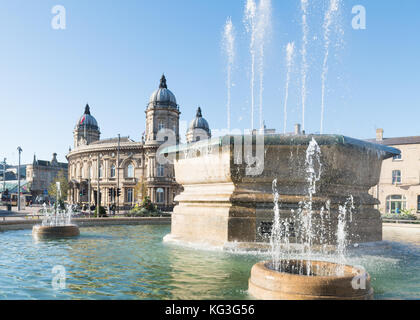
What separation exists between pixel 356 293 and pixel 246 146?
5.63 m

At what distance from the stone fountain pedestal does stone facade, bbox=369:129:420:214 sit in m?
34.7

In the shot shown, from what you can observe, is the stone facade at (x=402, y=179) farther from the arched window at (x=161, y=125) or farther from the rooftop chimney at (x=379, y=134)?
the arched window at (x=161, y=125)

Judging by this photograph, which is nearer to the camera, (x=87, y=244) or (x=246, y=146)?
(x=246, y=146)

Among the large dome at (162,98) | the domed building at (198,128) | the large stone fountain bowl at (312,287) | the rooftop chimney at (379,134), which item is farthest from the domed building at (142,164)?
the large stone fountain bowl at (312,287)

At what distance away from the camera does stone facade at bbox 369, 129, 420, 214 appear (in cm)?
4228

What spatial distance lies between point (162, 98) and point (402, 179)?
1469 inches

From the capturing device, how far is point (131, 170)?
2402 inches

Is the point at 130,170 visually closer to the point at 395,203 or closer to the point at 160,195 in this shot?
the point at 160,195

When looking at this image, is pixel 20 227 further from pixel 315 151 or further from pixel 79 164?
pixel 79 164

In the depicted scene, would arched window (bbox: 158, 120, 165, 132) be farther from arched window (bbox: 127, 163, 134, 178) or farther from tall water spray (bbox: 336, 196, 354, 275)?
tall water spray (bbox: 336, 196, 354, 275)

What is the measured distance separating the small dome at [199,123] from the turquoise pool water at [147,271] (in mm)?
71707
